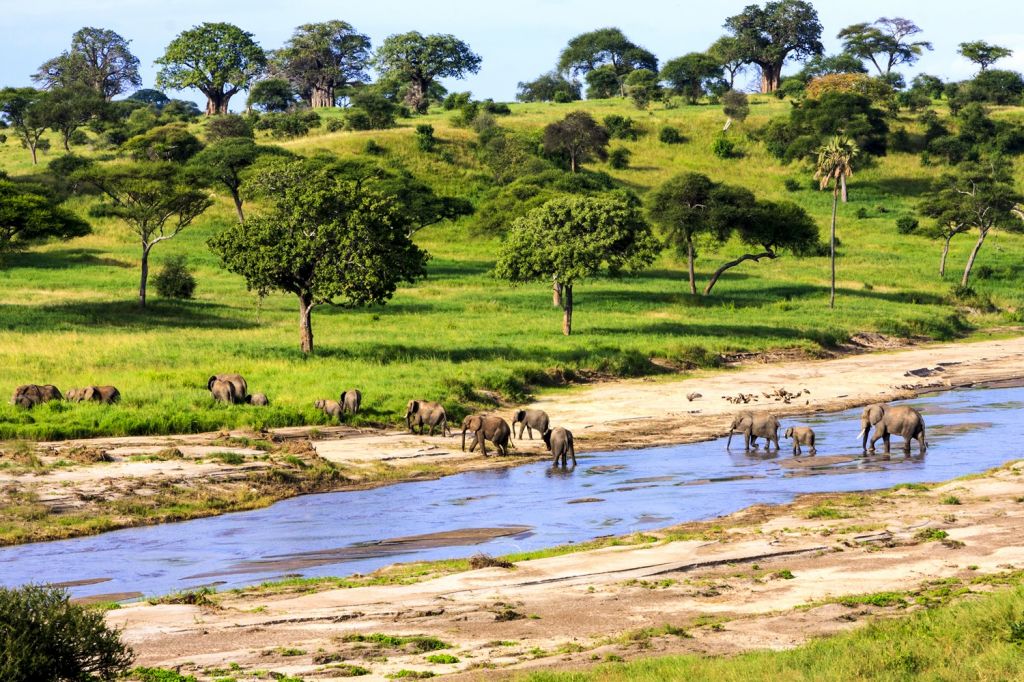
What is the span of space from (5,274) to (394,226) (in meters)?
32.7

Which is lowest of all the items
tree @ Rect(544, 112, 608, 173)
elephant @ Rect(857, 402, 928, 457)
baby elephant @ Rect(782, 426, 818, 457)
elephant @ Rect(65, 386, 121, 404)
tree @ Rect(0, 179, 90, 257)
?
baby elephant @ Rect(782, 426, 818, 457)

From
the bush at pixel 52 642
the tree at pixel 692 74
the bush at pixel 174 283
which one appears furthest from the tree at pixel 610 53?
the bush at pixel 52 642

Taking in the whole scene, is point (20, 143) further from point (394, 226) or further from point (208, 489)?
point (208, 489)

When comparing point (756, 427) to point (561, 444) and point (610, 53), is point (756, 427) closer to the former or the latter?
point (561, 444)

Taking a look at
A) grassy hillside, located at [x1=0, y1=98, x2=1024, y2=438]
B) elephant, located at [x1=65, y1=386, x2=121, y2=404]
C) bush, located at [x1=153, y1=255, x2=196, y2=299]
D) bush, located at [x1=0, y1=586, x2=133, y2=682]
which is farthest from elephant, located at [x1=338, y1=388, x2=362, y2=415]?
bush, located at [x1=153, y1=255, x2=196, y2=299]

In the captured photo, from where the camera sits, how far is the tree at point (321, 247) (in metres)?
44.8

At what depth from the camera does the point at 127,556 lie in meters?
21.4

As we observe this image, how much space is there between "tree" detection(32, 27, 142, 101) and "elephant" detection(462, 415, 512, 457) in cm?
14559

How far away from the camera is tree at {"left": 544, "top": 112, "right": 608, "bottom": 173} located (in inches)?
4264

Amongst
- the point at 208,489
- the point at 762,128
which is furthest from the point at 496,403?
the point at 762,128

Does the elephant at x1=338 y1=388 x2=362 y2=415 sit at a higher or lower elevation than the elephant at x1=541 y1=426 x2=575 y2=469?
higher

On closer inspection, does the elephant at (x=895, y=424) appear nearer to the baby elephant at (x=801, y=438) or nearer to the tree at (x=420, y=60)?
the baby elephant at (x=801, y=438)

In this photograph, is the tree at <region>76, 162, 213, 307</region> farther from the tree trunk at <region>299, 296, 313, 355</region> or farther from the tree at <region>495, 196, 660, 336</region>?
the tree at <region>495, 196, 660, 336</region>

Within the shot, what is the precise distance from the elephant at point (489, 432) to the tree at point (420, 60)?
4888 inches
